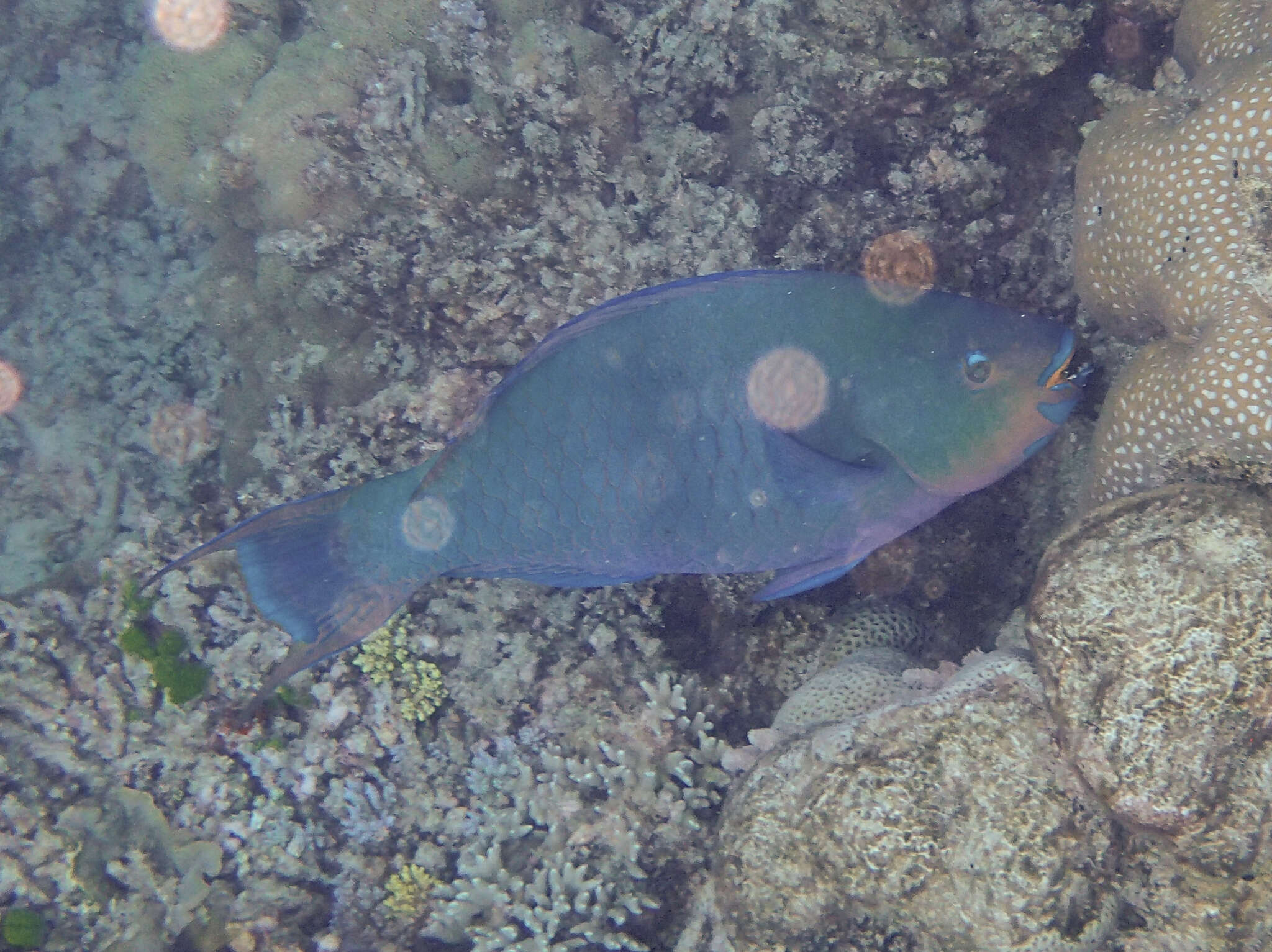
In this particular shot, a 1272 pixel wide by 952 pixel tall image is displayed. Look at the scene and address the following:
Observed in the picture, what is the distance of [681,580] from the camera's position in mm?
3764

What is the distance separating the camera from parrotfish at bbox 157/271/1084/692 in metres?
2.48

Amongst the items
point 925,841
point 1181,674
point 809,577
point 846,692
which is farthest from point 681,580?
point 1181,674

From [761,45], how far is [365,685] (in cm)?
383

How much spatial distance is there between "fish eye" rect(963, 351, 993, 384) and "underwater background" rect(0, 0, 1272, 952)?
1.88ft

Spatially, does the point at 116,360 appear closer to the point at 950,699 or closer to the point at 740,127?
the point at 740,127

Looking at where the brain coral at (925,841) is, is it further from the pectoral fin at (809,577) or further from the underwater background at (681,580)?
the pectoral fin at (809,577)

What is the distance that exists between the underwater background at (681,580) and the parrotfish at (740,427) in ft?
1.74

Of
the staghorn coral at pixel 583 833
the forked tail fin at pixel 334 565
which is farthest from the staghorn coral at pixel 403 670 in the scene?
the forked tail fin at pixel 334 565

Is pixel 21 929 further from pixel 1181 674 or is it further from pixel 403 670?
pixel 1181 674

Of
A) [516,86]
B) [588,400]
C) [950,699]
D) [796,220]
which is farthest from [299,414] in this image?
[950,699]

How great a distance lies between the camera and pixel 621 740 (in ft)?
11.6

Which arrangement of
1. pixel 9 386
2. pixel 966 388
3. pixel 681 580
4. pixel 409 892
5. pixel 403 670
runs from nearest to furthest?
pixel 966 388 < pixel 409 892 < pixel 681 580 < pixel 403 670 < pixel 9 386

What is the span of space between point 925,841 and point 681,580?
167 cm

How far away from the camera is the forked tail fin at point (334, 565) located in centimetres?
268
